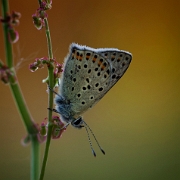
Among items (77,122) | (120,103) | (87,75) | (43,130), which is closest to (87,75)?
(87,75)

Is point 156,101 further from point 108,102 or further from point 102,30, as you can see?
point 102,30

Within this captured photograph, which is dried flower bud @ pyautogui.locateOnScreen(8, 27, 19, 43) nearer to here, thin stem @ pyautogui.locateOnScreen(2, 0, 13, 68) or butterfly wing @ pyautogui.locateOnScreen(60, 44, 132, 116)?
thin stem @ pyautogui.locateOnScreen(2, 0, 13, 68)

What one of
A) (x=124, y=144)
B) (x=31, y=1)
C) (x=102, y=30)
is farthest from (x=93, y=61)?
(x=124, y=144)

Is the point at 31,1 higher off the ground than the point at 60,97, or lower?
higher

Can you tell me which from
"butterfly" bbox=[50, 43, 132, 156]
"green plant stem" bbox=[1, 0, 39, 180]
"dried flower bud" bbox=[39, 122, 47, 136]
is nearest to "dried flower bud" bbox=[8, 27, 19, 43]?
"green plant stem" bbox=[1, 0, 39, 180]

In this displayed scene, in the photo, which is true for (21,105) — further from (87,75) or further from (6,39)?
(87,75)

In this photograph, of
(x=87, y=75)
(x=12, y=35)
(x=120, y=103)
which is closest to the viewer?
(x=12, y=35)

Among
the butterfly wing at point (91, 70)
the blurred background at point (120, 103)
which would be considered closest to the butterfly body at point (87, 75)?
the butterfly wing at point (91, 70)

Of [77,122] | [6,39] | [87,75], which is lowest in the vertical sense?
[77,122]
